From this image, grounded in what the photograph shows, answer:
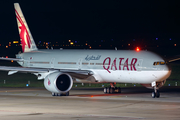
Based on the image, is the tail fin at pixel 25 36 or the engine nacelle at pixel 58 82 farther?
the tail fin at pixel 25 36

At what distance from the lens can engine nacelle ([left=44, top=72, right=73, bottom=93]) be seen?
34.9m

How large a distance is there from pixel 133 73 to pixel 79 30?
6175 inches

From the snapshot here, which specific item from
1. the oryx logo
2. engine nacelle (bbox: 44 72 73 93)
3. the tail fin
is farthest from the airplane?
the oryx logo

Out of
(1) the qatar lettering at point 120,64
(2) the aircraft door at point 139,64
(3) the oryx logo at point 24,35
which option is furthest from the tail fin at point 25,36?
(2) the aircraft door at point 139,64

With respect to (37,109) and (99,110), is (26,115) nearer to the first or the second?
(37,109)

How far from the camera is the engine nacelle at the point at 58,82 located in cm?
3491

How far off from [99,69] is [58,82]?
4.16 metres

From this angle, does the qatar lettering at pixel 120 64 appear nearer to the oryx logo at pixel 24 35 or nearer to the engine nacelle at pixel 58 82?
the engine nacelle at pixel 58 82

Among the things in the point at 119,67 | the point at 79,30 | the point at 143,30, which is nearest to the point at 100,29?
the point at 79,30

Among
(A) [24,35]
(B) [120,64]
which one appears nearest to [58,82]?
(B) [120,64]

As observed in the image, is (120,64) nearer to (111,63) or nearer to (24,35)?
(111,63)

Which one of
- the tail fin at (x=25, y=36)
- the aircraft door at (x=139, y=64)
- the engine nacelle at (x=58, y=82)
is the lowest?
the engine nacelle at (x=58, y=82)

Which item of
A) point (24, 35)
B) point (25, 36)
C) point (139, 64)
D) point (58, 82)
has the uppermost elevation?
point (24, 35)

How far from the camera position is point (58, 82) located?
36000 mm
